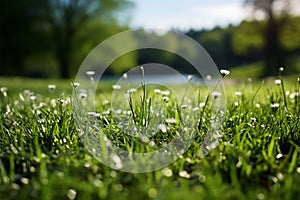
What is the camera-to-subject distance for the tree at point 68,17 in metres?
35.9

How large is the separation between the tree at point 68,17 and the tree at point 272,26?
13193 millimetres

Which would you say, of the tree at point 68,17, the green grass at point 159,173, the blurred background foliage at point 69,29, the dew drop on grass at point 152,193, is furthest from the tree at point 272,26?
→ the dew drop on grass at point 152,193

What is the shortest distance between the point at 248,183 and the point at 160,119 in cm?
119

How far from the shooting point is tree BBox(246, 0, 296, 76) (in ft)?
123

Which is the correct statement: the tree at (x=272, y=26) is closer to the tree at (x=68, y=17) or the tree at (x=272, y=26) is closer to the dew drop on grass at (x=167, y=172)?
the tree at (x=68, y=17)

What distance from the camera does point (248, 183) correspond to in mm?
2273

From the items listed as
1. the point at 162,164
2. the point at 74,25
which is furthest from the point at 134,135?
the point at 74,25

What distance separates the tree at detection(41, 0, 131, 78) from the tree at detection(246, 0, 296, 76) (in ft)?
43.3

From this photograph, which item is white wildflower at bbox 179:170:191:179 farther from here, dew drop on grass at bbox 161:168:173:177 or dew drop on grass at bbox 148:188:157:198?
dew drop on grass at bbox 148:188:157:198

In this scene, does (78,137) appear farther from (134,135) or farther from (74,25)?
(74,25)

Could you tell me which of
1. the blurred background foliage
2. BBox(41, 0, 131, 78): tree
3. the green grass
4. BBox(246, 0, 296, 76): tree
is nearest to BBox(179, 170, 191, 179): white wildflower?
the green grass

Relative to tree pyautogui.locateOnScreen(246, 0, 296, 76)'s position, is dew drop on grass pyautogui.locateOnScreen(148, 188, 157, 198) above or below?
below

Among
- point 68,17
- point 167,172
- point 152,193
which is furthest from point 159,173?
point 68,17

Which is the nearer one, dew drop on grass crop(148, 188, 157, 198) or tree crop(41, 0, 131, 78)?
dew drop on grass crop(148, 188, 157, 198)
